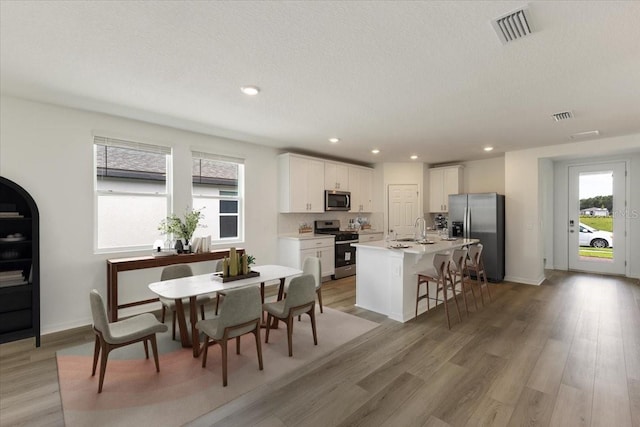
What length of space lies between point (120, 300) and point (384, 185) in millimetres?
5746

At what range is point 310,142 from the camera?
524 centimetres

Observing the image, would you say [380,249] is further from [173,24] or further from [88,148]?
[88,148]

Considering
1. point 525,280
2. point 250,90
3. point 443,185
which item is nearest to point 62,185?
point 250,90

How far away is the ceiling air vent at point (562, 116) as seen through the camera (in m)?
3.63

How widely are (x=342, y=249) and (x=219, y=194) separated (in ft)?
8.81

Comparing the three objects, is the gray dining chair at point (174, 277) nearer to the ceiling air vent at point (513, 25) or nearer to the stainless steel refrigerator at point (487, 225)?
the ceiling air vent at point (513, 25)

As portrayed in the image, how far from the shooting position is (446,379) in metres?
2.48

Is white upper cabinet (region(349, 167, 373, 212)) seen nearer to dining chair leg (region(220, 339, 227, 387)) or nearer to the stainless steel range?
the stainless steel range

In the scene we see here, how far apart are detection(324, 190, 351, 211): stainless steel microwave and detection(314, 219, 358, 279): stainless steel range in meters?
0.43

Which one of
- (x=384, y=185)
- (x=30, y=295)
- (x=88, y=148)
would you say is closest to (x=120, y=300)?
(x=30, y=295)

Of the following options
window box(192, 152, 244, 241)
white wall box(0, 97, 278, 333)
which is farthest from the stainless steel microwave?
A: white wall box(0, 97, 278, 333)

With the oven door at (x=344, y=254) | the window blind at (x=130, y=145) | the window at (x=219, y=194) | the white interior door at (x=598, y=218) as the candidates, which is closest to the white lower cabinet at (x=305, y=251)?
the oven door at (x=344, y=254)

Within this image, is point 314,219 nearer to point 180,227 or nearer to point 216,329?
point 180,227

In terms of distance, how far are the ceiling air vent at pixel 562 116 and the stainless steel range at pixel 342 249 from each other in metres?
3.83
